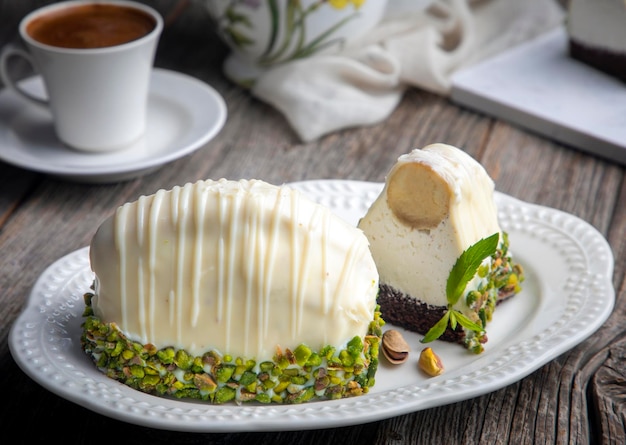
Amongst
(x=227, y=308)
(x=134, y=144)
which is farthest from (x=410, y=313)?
(x=134, y=144)

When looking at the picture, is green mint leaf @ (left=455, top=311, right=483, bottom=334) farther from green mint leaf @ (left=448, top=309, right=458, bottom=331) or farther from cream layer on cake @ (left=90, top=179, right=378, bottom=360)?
cream layer on cake @ (left=90, top=179, right=378, bottom=360)

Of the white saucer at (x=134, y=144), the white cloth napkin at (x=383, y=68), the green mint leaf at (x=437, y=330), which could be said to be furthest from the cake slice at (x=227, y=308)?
the white cloth napkin at (x=383, y=68)

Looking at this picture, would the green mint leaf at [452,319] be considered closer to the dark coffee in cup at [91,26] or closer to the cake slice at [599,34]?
the dark coffee in cup at [91,26]

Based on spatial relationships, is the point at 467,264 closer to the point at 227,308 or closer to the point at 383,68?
the point at 227,308

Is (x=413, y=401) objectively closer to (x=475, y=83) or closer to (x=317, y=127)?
(x=317, y=127)

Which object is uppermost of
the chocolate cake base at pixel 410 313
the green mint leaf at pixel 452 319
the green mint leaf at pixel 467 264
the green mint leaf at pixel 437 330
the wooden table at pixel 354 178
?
the green mint leaf at pixel 467 264

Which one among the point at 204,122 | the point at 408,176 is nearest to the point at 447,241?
the point at 408,176
